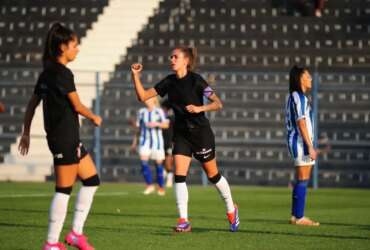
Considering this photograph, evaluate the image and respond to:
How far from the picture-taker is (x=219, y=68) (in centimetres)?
2733

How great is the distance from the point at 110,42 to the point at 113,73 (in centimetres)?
489

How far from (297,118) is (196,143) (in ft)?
5.05

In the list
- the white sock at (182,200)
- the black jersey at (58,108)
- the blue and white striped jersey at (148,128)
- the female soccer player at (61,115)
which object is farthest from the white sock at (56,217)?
the blue and white striped jersey at (148,128)

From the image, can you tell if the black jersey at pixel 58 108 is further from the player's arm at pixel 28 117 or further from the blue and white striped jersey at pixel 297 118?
the blue and white striped jersey at pixel 297 118

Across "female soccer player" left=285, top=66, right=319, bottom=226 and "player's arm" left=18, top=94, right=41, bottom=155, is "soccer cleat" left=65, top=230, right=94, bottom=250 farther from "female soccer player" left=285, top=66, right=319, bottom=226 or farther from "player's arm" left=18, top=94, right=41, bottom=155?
"female soccer player" left=285, top=66, right=319, bottom=226

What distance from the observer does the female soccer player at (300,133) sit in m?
11.3

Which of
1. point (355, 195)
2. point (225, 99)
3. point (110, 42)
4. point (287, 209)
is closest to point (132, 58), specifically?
point (110, 42)

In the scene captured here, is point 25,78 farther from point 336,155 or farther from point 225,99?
point 336,155

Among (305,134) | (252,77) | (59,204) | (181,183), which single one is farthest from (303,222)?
(252,77)

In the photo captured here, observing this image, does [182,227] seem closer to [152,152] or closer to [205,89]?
[205,89]

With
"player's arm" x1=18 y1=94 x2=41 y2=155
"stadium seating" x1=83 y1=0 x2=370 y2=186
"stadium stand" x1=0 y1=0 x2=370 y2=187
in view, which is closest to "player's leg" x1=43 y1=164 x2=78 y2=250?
"player's arm" x1=18 y1=94 x2=41 y2=155

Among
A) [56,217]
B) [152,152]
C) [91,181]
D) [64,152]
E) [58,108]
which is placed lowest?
[152,152]

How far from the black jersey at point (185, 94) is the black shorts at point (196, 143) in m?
0.06

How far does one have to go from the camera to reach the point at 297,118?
1136 cm
